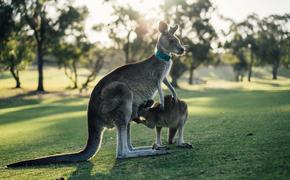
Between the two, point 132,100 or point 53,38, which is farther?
point 53,38

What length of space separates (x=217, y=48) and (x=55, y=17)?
→ 27.3 metres

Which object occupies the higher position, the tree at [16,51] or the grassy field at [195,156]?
the tree at [16,51]

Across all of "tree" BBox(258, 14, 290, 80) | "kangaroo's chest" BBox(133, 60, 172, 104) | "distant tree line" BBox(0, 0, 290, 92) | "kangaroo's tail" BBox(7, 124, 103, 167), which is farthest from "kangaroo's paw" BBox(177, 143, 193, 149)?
"tree" BBox(258, 14, 290, 80)

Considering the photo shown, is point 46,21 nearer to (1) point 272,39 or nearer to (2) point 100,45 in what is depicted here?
(2) point 100,45

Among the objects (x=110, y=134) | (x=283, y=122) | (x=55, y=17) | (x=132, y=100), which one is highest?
(x=55, y=17)

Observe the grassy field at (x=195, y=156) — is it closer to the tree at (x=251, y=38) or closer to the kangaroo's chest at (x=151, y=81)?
the kangaroo's chest at (x=151, y=81)

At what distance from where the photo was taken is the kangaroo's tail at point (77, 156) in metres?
8.30

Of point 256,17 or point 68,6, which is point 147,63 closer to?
point 68,6

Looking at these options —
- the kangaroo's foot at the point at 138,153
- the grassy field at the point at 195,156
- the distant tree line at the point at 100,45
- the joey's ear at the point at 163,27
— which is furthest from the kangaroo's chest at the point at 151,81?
the distant tree line at the point at 100,45

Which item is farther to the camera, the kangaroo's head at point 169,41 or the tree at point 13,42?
the tree at point 13,42

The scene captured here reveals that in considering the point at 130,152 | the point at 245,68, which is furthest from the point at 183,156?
the point at 245,68

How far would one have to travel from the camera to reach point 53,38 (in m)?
50.8

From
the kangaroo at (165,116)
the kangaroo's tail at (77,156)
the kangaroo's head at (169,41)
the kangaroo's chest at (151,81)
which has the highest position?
the kangaroo's head at (169,41)

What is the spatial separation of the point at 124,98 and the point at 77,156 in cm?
147
